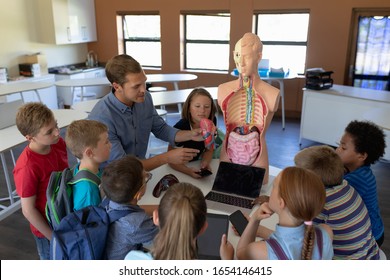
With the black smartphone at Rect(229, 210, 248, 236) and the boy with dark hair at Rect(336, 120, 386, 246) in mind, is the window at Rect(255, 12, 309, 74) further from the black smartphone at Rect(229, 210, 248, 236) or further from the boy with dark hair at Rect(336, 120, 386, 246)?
the black smartphone at Rect(229, 210, 248, 236)

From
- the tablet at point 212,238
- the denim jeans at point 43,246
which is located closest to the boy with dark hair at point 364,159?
the tablet at point 212,238

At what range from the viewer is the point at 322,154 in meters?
1.47

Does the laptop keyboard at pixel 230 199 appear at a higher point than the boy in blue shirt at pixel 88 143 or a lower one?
lower

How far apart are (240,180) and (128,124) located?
73cm

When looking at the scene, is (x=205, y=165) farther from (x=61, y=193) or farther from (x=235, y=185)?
(x=61, y=193)

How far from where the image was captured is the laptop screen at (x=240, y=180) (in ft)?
6.05

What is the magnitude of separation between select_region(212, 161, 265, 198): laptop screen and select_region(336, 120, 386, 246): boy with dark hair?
17.3 inches

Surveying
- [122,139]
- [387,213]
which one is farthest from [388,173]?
[122,139]

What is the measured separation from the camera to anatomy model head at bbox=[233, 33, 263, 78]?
187cm

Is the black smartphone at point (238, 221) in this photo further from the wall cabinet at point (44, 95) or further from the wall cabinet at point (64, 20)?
the wall cabinet at point (64, 20)

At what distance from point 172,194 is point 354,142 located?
3.67 feet

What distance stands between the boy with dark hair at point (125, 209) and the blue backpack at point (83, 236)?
0.03 metres

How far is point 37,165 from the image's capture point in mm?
1653

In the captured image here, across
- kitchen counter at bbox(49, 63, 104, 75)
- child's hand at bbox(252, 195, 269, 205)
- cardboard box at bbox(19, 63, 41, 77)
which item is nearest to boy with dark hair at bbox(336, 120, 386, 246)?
child's hand at bbox(252, 195, 269, 205)
